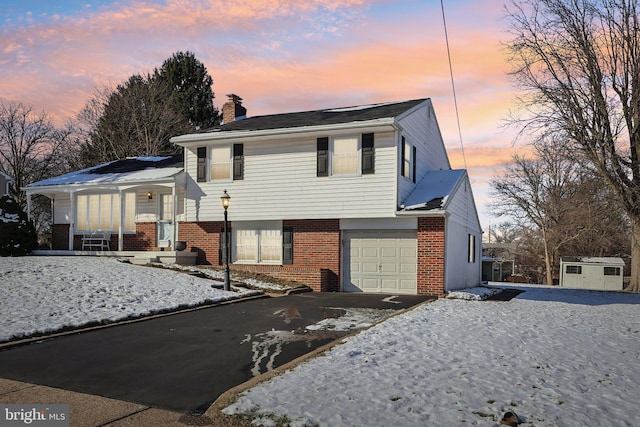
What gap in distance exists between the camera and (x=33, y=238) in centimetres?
2047

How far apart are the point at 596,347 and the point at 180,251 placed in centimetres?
1550

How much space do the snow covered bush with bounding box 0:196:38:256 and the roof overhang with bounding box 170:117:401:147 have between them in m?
7.20

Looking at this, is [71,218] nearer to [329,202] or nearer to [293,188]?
[293,188]

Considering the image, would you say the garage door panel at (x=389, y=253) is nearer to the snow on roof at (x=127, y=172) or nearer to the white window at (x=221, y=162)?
the white window at (x=221, y=162)

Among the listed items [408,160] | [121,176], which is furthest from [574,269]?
[121,176]

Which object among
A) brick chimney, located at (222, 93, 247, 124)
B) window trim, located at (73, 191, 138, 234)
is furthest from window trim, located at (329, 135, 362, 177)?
window trim, located at (73, 191, 138, 234)

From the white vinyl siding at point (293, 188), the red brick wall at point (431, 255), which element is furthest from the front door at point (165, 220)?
the red brick wall at point (431, 255)

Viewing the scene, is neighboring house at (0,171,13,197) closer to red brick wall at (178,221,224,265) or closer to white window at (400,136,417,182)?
red brick wall at (178,221,224,265)

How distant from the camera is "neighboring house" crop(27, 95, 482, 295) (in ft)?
54.9

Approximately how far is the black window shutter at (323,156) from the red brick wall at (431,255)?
3948 millimetres

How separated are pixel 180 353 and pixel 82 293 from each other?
6.12 m

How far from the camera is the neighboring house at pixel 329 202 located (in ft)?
54.9

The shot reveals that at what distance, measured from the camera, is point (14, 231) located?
64.6ft

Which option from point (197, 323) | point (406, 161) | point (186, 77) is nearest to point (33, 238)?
point (197, 323)
